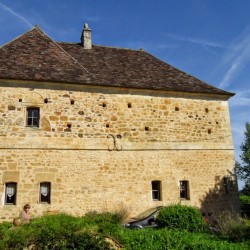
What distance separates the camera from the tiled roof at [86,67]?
15273mm

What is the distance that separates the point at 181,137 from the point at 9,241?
11414 millimetres

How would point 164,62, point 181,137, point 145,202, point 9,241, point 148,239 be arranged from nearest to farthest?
1. point 9,241
2. point 148,239
3. point 145,202
4. point 181,137
5. point 164,62

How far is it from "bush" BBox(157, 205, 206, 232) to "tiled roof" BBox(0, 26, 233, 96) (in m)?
7.10

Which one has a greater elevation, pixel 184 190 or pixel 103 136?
pixel 103 136

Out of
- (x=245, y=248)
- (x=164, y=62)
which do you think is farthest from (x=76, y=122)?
(x=245, y=248)

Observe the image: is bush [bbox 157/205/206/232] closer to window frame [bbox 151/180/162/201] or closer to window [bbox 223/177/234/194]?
window frame [bbox 151/180/162/201]

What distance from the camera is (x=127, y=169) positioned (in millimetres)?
15219

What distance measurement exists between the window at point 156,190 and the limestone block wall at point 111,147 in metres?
0.23

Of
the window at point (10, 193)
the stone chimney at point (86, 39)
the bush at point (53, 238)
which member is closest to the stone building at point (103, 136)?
the window at point (10, 193)

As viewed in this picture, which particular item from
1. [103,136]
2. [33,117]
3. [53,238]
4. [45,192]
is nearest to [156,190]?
[103,136]

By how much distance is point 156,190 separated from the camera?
1565 cm

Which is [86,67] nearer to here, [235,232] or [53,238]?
[235,232]

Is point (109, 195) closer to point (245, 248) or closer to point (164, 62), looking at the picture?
point (245, 248)

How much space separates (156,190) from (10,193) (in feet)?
23.0
